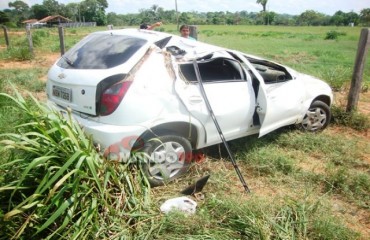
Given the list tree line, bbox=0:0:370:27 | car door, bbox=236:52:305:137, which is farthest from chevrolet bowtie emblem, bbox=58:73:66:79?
tree line, bbox=0:0:370:27

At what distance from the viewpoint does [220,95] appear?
3.61 m

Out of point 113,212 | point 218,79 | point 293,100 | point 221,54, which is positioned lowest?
point 113,212

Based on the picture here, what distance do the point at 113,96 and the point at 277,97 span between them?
2280 mm

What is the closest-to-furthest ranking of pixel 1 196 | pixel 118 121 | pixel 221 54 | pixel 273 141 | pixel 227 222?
pixel 1 196, pixel 227 222, pixel 118 121, pixel 221 54, pixel 273 141

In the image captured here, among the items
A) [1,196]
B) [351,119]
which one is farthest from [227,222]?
[351,119]

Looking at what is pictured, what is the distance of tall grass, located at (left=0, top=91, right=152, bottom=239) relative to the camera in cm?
227

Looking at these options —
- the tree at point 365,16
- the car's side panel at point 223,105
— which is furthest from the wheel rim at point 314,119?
the tree at point 365,16

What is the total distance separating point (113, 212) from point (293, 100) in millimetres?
3044

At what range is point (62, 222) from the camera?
239 centimetres

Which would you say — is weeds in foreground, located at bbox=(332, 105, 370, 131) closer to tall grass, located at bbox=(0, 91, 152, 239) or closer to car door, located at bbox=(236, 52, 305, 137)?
car door, located at bbox=(236, 52, 305, 137)

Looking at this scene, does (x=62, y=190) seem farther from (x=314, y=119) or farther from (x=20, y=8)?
A: (x=20, y=8)

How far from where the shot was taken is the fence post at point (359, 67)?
502 centimetres

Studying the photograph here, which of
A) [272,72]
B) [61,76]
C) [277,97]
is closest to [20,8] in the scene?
[272,72]

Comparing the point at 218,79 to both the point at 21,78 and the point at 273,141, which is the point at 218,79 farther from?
the point at 21,78
